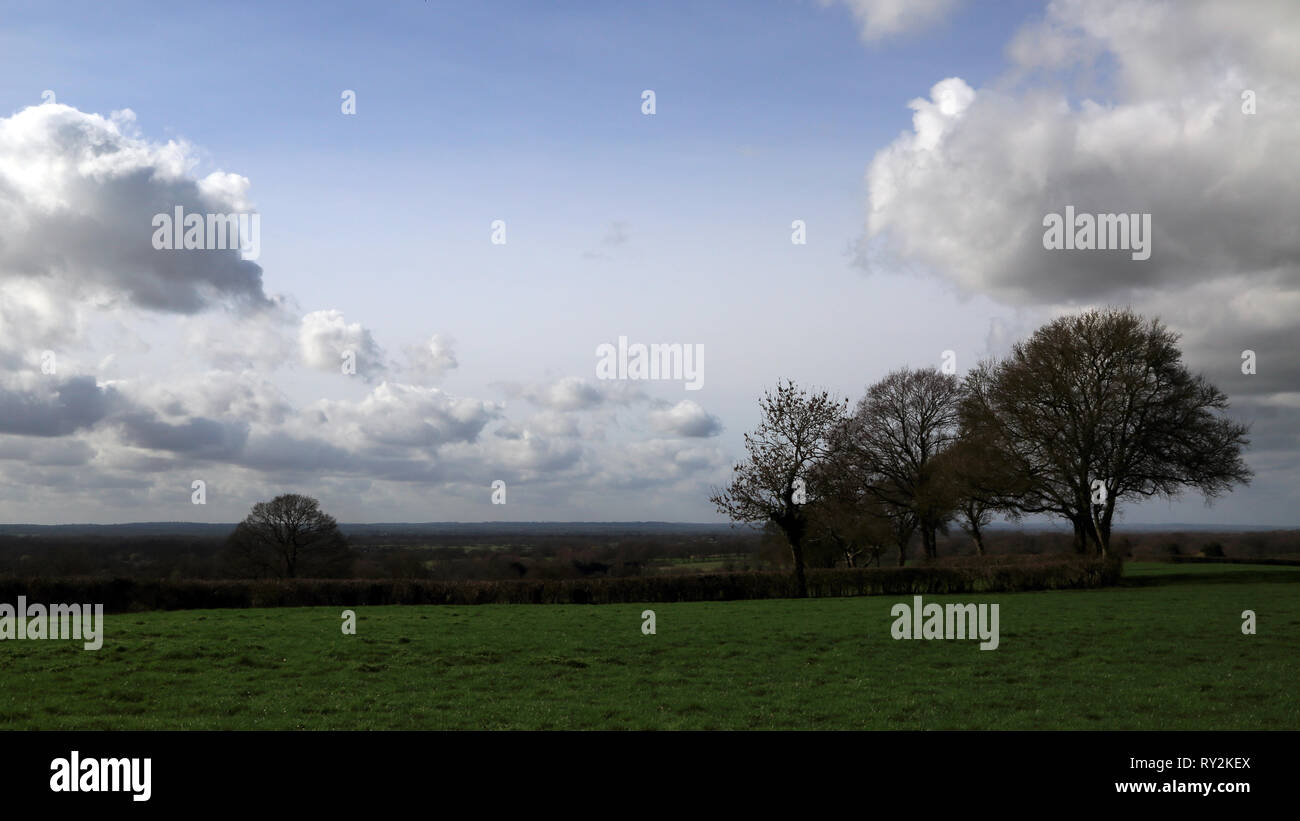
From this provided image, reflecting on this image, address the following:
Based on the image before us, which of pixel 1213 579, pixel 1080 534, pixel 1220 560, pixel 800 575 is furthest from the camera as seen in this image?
pixel 1220 560

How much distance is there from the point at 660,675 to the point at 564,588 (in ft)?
71.2

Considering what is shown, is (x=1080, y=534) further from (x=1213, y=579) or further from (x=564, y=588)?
(x=564, y=588)

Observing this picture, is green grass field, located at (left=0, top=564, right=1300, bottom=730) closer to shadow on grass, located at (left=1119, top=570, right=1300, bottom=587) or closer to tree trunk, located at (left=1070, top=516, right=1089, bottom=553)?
shadow on grass, located at (left=1119, top=570, right=1300, bottom=587)

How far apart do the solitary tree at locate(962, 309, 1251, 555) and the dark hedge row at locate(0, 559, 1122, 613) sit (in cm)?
632

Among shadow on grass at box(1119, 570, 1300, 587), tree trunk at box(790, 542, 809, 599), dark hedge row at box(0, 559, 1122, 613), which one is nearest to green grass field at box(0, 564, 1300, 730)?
dark hedge row at box(0, 559, 1122, 613)

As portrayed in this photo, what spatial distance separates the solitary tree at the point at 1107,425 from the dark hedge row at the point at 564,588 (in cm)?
632

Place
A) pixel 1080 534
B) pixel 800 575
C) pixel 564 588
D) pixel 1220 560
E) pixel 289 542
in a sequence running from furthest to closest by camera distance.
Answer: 1. pixel 289 542
2. pixel 1220 560
3. pixel 1080 534
4. pixel 800 575
5. pixel 564 588

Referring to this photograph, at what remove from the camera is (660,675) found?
1734cm

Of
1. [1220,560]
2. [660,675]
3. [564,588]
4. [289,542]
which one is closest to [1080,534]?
[1220,560]

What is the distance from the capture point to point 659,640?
73.7 ft

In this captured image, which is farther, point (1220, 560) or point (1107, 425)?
point (1220, 560)
